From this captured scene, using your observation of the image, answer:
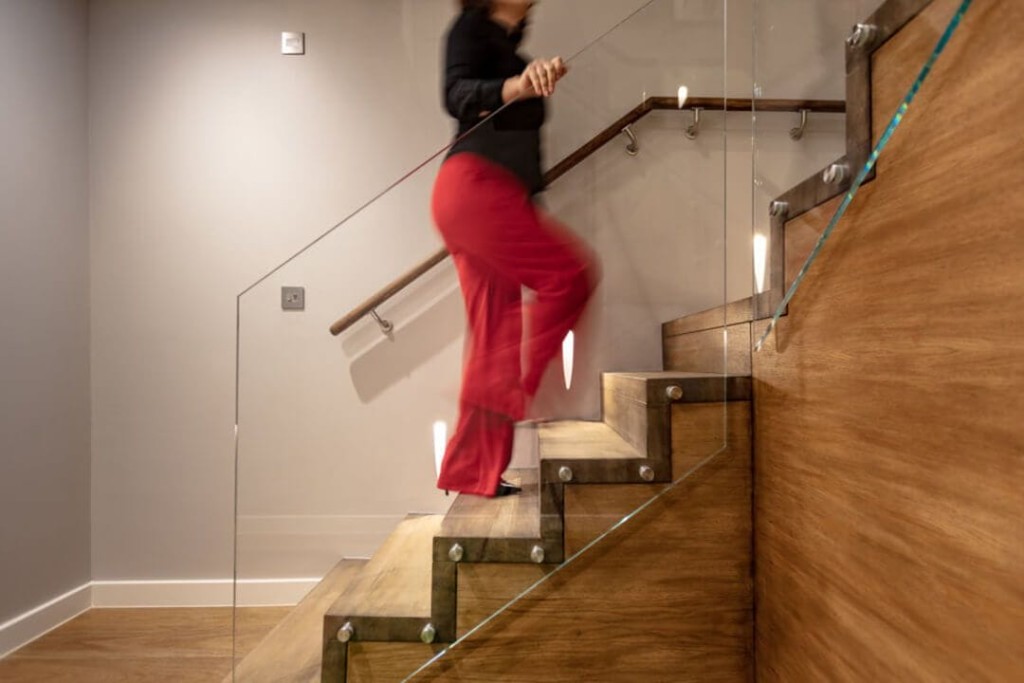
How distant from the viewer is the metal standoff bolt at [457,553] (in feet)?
4.82

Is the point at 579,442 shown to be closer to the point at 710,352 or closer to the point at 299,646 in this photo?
the point at 710,352

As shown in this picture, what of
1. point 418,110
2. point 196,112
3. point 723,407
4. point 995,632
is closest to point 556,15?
point 418,110

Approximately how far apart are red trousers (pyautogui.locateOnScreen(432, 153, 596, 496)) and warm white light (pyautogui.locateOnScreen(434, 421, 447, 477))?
2.7 inches

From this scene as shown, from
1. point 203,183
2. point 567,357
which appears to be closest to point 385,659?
point 567,357

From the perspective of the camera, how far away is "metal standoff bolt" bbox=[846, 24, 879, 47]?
1.21 meters

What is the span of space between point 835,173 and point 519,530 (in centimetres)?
99

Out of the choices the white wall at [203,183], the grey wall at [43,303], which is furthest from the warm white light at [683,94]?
the grey wall at [43,303]

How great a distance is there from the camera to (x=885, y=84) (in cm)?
119

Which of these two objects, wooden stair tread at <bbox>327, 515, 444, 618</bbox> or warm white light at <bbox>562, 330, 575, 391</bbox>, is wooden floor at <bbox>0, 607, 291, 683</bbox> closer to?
wooden stair tread at <bbox>327, 515, 444, 618</bbox>

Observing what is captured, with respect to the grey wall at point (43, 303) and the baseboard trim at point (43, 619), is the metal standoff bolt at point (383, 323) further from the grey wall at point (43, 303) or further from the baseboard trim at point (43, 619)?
the baseboard trim at point (43, 619)

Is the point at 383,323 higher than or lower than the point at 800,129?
lower

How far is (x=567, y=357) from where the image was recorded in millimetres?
1440

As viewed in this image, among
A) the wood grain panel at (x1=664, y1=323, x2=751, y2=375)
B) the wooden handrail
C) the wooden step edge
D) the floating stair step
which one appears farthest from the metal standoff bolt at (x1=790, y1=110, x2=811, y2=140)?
the wooden step edge

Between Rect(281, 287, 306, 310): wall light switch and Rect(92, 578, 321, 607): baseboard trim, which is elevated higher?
Rect(281, 287, 306, 310): wall light switch
